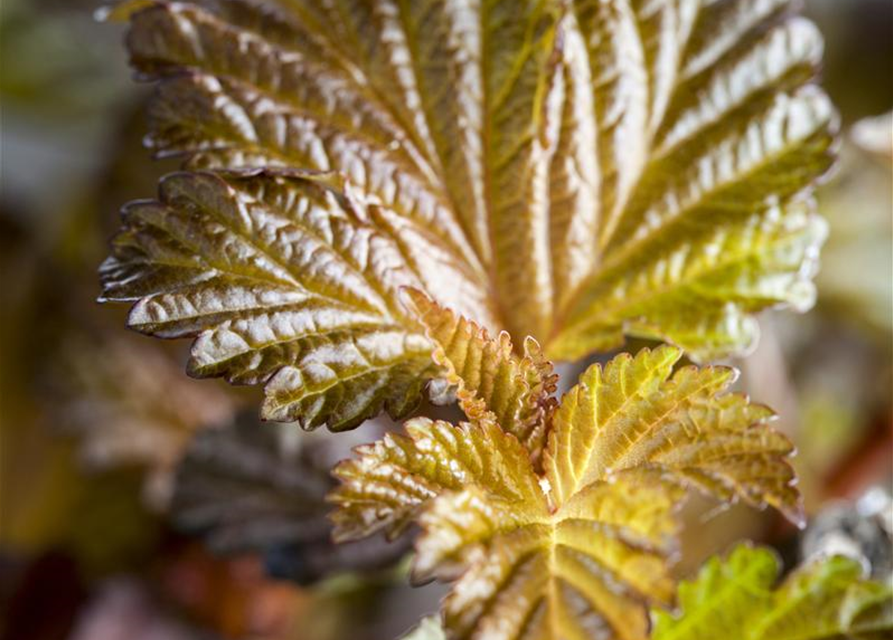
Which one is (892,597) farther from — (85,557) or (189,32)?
(85,557)

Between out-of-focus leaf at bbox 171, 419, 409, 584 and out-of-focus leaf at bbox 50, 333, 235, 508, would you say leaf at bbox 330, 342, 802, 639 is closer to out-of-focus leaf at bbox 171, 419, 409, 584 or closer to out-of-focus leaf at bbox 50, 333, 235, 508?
out-of-focus leaf at bbox 171, 419, 409, 584

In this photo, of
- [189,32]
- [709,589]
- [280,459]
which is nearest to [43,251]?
[280,459]

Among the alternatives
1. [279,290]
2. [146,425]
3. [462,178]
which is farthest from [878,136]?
[146,425]

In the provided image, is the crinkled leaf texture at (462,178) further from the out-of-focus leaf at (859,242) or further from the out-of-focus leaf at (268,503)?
the out-of-focus leaf at (859,242)

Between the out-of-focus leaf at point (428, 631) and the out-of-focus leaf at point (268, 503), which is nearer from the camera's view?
the out-of-focus leaf at point (428, 631)

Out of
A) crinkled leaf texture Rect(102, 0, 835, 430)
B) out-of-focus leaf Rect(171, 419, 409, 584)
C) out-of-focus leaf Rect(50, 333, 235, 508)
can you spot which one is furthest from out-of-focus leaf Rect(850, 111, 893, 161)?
out-of-focus leaf Rect(50, 333, 235, 508)

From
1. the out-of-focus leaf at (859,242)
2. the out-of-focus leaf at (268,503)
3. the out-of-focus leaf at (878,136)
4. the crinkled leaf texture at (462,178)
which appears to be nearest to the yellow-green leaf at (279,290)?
the crinkled leaf texture at (462,178)

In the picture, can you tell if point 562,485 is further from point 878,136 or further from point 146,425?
point 146,425

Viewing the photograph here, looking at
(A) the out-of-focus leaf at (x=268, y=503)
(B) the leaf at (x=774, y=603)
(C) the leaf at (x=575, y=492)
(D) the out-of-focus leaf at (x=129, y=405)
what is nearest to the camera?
(C) the leaf at (x=575, y=492)
